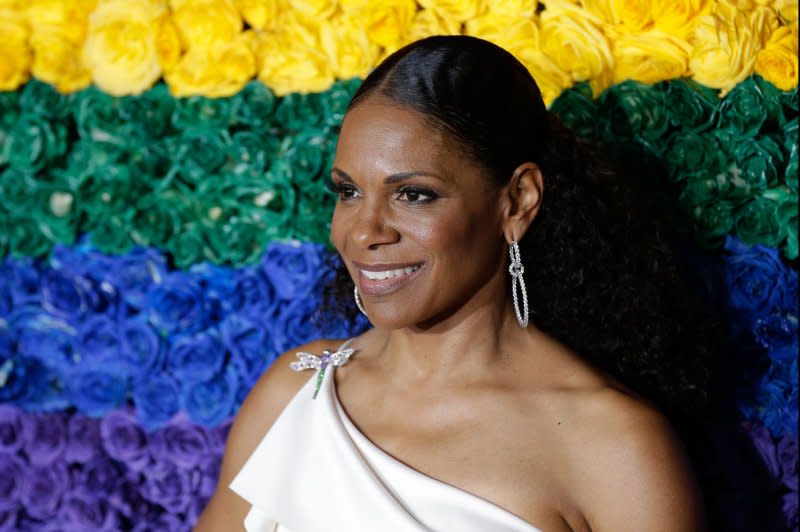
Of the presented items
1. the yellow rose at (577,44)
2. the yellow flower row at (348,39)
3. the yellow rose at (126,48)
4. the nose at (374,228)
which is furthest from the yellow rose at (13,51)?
the yellow rose at (577,44)

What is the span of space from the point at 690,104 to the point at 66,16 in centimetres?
168

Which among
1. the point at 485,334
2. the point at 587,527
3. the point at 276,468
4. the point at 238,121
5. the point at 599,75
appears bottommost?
the point at 276,468

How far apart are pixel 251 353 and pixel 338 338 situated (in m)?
0.24

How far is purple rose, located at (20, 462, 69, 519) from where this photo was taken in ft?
8.84

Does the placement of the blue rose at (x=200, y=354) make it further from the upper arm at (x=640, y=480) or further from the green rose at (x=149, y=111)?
the upper arm at (x=640, y=480)

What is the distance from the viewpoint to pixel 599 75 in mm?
2383

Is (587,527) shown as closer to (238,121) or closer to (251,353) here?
(251,353)

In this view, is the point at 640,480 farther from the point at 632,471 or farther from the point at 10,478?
the point at 10,478

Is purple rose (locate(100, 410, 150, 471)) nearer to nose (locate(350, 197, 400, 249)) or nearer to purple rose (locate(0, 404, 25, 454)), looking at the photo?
purple rose (locate(0, 404, 25, 454))

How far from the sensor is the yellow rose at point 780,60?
2.28 m

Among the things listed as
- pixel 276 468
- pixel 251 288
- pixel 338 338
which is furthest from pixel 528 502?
pixel 251 288

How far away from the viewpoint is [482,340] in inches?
81.7

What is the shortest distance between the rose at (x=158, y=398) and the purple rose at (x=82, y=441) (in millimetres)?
166

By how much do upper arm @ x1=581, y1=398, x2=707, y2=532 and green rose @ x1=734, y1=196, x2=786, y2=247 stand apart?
65 centimetres
